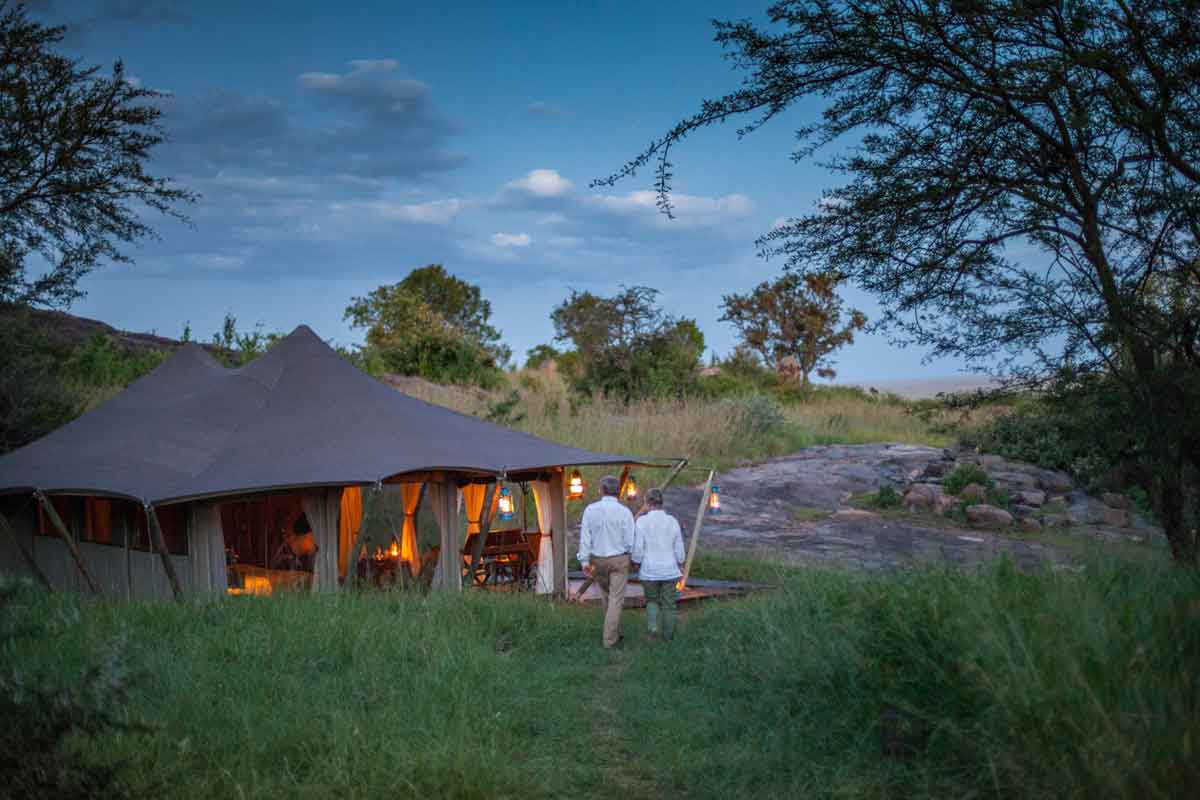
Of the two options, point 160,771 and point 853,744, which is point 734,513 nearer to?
point 853,744

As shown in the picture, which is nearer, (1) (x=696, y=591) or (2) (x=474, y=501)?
(1) (x=696, y=591)

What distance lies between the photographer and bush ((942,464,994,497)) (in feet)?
64.8

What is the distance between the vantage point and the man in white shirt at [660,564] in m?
8.95

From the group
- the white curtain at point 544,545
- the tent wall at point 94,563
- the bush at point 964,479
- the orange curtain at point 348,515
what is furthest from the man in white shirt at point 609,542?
the bush at point 964,479

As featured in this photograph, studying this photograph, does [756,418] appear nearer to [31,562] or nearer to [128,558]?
[128,558]

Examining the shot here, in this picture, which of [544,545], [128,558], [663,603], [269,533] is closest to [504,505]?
[544,545]

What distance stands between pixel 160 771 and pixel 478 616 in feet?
14.1

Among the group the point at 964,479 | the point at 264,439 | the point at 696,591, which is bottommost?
the point at 696,591

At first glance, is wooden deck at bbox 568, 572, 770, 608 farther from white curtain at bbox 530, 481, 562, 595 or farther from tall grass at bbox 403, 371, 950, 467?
tall grass at bbox 403, 371, 950, 467

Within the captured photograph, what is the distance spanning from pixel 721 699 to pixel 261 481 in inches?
235

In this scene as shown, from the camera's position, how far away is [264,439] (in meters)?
11.7

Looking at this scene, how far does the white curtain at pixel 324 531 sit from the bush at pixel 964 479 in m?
13.0

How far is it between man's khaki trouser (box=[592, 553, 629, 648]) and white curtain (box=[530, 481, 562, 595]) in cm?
339

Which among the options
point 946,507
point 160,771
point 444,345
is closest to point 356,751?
point 160,771
